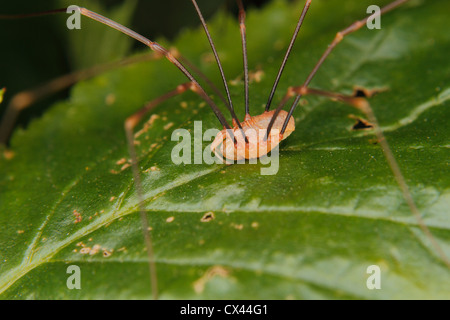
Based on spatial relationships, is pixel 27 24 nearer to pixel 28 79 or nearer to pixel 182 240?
pixel 28 79

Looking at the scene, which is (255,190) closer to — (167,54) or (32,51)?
(167,54)

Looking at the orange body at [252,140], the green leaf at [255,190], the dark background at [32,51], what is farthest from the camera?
the dark background at [32,51]

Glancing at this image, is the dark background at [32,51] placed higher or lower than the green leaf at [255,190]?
higher

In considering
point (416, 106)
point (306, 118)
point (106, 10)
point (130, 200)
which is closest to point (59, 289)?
point (130, 200)

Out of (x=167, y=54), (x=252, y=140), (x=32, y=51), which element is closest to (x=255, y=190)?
(x=252, y=140)

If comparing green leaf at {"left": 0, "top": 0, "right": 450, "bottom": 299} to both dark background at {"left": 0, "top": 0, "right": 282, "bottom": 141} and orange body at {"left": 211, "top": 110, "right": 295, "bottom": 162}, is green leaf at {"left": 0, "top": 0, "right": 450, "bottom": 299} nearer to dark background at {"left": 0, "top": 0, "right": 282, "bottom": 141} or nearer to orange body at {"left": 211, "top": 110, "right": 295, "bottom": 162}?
orange body at {"left": 211, "top": 110, "right": 295, "bottom": 162}

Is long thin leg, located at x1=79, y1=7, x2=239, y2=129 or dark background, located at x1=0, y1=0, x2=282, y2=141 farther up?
dark background, located at x1=0, y1=0, x2=282, y2=141

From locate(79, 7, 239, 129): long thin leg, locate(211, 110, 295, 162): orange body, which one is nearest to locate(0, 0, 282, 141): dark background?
locate(79, 7, 239, 129): long thin leg

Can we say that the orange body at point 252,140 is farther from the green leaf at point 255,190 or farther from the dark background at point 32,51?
the dark background at point 32,51

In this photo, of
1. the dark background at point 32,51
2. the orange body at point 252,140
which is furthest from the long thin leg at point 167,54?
the dark background at point 32,51
